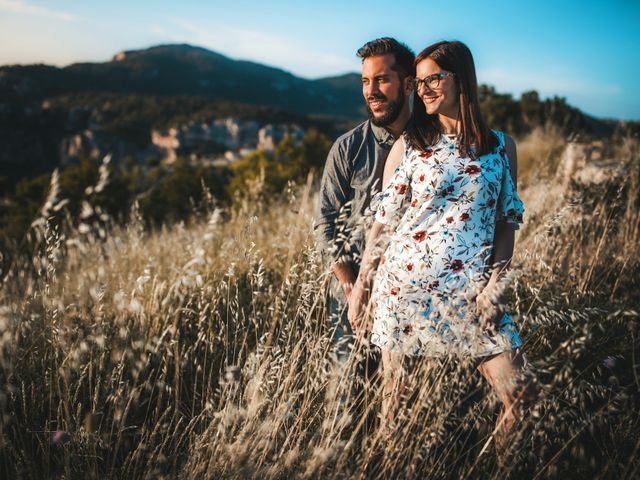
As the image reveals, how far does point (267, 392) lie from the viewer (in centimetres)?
131

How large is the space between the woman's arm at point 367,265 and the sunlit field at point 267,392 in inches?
7.1

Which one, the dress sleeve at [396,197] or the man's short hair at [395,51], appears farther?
the man's short hair at [395,51]

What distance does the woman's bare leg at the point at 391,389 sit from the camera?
1.33m

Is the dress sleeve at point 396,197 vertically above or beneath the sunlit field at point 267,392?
above

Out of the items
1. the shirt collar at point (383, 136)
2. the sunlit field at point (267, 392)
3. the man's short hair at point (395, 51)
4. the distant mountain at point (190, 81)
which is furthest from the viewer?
the distant mountain at point (190, 81)

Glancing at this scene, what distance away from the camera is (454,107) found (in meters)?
1.68

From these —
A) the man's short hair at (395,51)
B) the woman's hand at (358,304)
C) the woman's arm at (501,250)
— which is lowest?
the woman's hand at (358,304)

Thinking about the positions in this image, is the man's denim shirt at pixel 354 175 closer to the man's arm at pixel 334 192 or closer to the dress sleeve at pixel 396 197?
the man's arm at pixel 334 192

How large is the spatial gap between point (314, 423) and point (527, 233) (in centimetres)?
262

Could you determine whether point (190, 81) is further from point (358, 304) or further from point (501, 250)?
point (501, 250)

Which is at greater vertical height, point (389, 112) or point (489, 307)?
point (389, 112)

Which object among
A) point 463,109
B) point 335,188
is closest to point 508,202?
point 463,109

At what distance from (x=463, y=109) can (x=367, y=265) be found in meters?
0.80

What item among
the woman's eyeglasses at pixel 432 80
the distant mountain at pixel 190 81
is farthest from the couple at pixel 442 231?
the distant mountain at pixel 190 81
